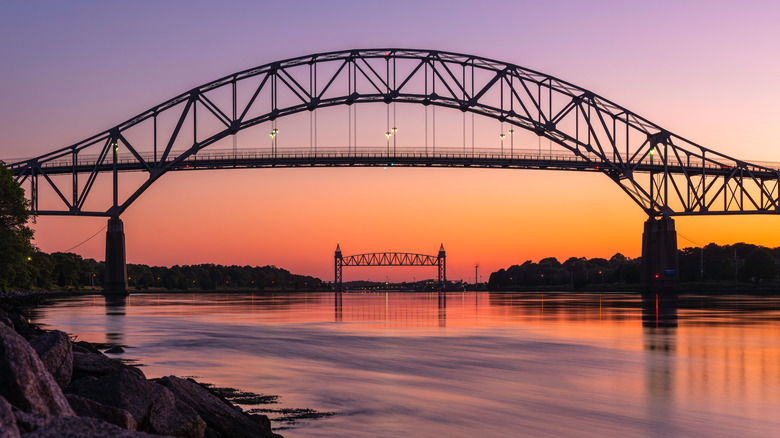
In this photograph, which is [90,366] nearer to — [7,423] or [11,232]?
[7,423]

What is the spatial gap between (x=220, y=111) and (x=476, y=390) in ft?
261

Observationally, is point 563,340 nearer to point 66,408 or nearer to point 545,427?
point 545,427

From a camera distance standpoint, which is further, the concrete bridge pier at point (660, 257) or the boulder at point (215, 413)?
the concrete bridge pier at point (660, 257)

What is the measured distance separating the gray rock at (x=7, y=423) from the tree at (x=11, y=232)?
51.0m

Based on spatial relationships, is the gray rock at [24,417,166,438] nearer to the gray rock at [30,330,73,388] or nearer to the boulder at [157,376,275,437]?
the boulder at [157,376,275,437]

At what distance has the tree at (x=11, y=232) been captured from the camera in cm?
5344

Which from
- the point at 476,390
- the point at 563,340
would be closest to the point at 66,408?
the point at 476,390

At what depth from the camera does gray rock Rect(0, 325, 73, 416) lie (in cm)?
809

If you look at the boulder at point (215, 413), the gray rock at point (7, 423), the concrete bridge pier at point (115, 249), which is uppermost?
the concrete bridge pier at point (115, 249)

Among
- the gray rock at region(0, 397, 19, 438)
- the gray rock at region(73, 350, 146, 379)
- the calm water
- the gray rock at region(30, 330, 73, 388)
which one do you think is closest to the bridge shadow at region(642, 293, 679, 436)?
the calm water

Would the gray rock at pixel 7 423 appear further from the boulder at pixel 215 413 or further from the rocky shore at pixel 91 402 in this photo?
the boulder at pixel 215 413

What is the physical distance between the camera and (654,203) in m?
115

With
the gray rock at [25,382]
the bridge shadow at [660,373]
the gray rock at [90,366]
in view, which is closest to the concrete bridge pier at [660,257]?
the bridge shadow at [660,373]

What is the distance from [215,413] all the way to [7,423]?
608 cm
